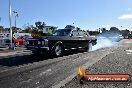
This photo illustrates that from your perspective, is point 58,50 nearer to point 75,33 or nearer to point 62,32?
point 62,32

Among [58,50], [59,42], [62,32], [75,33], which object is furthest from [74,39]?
[58,50]

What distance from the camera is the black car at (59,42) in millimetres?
14398

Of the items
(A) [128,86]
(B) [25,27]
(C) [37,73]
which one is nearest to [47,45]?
(C) [37,73]

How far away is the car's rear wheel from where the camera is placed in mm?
14909

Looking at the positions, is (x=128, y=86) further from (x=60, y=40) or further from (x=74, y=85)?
(x=60, y=40)

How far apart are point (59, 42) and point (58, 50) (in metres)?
0.48

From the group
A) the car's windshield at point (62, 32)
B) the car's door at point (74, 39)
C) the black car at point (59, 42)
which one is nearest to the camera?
the black car at point (59, 42)

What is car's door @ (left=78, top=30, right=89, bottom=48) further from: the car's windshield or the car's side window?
the car's windshield

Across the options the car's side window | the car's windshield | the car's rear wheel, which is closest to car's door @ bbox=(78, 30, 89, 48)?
the car's side window

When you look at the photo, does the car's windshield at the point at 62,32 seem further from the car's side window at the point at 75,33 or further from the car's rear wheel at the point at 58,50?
the car's rear wheel at the point at 58,50

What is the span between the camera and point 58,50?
15.2m

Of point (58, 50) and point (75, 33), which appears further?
point (75, 33)

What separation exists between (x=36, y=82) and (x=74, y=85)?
133 centimetres

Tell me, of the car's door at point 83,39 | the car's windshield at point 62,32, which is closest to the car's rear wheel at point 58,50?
the car's windshield at point 62,32
